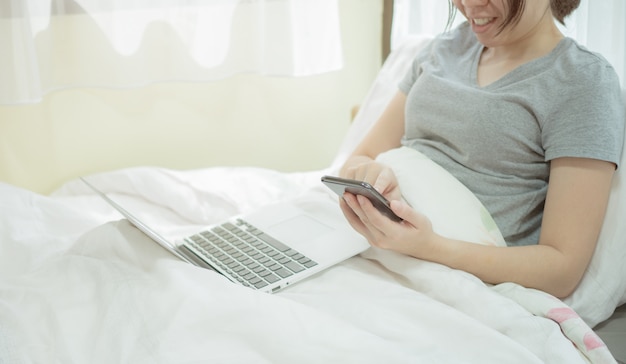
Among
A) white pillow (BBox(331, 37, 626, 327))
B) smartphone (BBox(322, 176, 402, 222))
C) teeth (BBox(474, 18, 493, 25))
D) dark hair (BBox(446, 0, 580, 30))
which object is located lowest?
white pillow (BBox(331, 37, 626, 327))

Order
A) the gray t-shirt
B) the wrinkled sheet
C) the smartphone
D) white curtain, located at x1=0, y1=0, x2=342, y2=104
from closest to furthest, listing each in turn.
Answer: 1. the wrinkled sheet
2. the smartphone
3. the gray t-shirt
4. white curtain, located at x1=0, y1=0, x2=342, y2=104

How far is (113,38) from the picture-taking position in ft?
5.22

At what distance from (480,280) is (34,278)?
0.64 m

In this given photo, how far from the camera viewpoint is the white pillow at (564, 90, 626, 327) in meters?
0.98

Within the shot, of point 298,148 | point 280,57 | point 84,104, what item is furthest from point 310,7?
point 84,104

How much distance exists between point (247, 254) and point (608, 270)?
1.81 feet

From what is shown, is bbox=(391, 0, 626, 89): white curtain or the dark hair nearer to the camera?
the dark hair

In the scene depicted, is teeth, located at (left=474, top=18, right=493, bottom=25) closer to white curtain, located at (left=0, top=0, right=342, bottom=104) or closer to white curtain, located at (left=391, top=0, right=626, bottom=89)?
white curtain, located at (left=391, top=0, right=626, bottom=89)

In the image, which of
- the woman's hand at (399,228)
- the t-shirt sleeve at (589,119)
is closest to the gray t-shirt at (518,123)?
the t-shirt sleeve at (589,119)

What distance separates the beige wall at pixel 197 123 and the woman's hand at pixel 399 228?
1013 millimetres

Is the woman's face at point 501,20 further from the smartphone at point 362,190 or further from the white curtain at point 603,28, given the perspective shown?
the smartphone at point 362,190

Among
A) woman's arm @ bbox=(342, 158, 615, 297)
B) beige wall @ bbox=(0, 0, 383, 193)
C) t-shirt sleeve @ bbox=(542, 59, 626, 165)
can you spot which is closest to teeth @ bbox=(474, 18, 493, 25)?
t-shirt sleeve @ bbox=(542, 59, 626, 165)

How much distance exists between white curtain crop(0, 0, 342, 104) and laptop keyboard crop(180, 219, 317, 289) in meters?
0.67

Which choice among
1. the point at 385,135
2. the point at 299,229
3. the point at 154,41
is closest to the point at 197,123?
the point at 154,41
